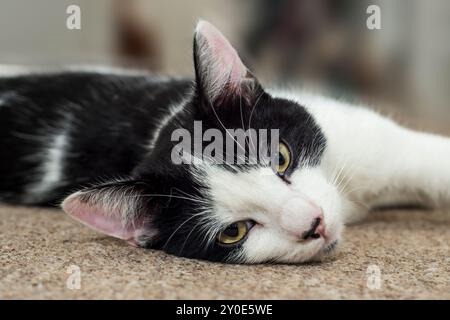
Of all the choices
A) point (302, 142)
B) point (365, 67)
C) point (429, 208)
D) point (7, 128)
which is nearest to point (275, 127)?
point (302, 142)

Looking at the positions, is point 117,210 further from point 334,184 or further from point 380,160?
point 380,160

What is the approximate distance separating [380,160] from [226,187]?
500mm

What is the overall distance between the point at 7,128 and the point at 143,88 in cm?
47

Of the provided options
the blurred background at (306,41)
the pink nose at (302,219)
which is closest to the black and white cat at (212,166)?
the pink nose at (302,219)

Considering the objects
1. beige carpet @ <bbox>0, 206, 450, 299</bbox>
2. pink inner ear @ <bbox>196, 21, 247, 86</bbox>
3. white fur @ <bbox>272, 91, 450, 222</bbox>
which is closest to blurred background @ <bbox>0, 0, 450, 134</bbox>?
white fur @ <bbox>272, 91, 450, 222</bbox>

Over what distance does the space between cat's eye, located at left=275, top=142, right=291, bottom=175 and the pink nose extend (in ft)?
0.39

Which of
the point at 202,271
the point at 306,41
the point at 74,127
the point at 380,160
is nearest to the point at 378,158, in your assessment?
the point at 380,160

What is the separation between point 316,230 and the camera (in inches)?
44.9

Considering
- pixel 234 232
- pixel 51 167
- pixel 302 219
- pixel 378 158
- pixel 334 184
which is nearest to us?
pixel 302 219

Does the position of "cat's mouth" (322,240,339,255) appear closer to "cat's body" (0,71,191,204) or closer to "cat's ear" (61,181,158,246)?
"cat's ear" (61,181,158,246)

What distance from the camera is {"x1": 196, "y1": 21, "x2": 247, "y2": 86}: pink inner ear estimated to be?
1.29 metres

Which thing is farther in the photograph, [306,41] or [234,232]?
[306,41]

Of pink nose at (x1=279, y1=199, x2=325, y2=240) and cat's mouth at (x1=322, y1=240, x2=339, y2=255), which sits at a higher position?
pink nose at (x1=279, y1=199, x2=325, y2=240)
